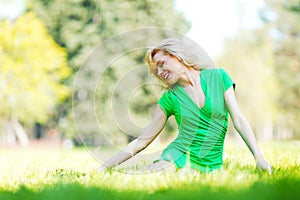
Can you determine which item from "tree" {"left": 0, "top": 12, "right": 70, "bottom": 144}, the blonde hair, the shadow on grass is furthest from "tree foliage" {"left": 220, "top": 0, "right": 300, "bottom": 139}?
the shadow on grass

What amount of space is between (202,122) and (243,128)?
10.9 inches

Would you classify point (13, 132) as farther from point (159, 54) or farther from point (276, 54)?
point (159, 54)

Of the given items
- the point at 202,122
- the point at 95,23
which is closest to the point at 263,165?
the point at 202,122

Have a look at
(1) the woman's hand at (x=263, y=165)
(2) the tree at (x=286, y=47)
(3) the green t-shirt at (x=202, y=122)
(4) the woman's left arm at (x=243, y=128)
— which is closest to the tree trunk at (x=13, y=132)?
(2) the tree at (x=286, y=47)

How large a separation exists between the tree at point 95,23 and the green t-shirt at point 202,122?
644 inches

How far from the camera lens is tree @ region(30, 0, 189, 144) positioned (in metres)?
19.9

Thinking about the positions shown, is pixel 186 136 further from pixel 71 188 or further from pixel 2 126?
pixel 2 126

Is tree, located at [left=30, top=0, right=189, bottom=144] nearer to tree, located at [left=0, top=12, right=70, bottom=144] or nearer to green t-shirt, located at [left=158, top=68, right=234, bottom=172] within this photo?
tree, located at [left=0, top=12, right=70, bottom=144]

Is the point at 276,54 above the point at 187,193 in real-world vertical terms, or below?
above

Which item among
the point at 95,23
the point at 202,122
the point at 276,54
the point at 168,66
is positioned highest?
the point at 276,54

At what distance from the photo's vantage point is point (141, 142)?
3.06 metres

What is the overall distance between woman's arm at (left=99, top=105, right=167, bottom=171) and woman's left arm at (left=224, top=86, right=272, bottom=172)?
0.42 metres

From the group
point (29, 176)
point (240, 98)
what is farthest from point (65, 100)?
point (29, 176)

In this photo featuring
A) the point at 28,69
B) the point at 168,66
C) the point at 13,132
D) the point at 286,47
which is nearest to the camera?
the point at 168,66
